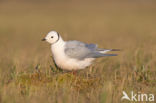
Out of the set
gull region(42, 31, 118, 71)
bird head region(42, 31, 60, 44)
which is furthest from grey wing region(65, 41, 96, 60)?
bird head region(42, 31, 60, 44)

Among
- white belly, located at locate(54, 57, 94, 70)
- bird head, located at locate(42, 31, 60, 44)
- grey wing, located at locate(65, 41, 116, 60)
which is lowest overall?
white belly, located at locate(54, 57, 94, 70)

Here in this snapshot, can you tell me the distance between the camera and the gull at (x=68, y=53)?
535 centimetres

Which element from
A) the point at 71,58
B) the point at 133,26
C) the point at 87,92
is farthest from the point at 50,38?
the point at 133,26

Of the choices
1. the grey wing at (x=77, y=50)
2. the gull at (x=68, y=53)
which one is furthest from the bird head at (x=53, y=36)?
the grey wing at (x=77, y=50)

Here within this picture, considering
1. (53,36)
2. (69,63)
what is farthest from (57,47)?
(69,63)

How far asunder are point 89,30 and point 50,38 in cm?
1028

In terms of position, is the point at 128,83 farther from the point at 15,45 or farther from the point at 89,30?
the point at 89,30

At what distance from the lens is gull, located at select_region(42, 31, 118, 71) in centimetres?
535

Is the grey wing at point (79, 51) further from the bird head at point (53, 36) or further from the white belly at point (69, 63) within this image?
the bird head at point (53, 36)

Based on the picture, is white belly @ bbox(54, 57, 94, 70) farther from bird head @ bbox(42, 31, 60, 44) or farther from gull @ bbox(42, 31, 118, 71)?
bird head @ bbox(42, 31, 60, 44)

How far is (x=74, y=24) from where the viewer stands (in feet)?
57.7

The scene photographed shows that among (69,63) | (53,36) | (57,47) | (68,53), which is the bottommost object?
(69,63)

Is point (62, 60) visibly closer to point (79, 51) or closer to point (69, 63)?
point (69, 63)

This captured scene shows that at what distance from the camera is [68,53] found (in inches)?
211
